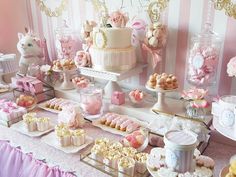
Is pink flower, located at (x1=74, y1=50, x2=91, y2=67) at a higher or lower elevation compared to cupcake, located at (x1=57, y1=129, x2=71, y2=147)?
higher

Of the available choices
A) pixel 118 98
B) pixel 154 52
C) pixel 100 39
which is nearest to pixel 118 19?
pixel 100 39

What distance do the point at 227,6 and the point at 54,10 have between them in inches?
41.4

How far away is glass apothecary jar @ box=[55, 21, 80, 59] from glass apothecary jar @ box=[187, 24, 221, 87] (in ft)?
2.34

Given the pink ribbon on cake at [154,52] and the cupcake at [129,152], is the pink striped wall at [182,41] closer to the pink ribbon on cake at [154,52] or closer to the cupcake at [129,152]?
the pink ribbon on cake at [154,52]

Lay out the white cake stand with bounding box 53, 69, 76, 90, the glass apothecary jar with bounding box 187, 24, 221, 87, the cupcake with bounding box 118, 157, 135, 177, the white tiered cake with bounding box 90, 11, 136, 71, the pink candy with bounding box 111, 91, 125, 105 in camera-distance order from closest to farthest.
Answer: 1. the cupcake with bounding box 118, 157, 135, 177
2. the glass apothecary jar with bounding box 187, 24, 221, 87
3. the white tiered cake with bounding box 90, 11, 136, 71
4. the pink candy with bounding box 111, 91, 125, 105
5. the white cake stand with bounding box 53, 69, 76, 90

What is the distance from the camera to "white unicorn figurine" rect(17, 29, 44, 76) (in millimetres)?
1553

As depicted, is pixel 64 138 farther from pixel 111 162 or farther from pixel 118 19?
pixel 118 19

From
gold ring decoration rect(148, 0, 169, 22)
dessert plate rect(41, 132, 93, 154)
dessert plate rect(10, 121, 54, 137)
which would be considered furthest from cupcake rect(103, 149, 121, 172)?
gold ring decoration rect(148, 0, 169, 22)

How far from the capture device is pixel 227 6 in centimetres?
107

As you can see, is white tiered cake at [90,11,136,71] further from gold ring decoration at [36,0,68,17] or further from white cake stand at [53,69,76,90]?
gold ring decoration at [36,0,68,17]

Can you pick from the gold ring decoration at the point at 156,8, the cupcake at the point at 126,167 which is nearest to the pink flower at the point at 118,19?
the gold ring decoration at the point at 156,8

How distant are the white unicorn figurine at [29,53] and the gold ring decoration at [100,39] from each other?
516mm

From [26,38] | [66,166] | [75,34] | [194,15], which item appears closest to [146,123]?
[66,166]

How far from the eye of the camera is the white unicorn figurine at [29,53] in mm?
1553
